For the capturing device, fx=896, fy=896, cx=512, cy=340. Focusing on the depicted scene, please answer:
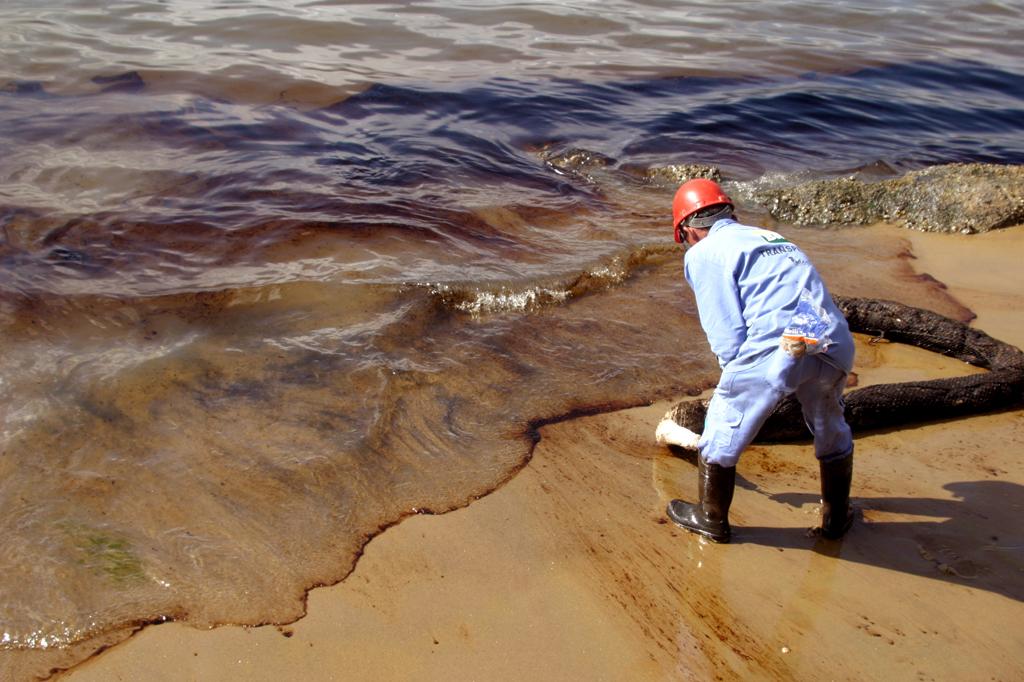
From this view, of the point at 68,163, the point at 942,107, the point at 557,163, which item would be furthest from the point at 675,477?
the point at 942,107

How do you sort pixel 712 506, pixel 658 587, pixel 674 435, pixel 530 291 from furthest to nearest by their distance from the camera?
pixel 530 291
pixel 674 435
pixel 712 506
pixel 658 587

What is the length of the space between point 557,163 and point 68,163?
4.69m

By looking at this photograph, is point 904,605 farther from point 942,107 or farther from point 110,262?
point 942,107

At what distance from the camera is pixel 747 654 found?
125 inches

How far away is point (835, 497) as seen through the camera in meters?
3.71

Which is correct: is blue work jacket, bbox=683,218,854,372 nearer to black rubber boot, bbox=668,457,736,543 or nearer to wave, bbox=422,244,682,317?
black rubber boot, bbox=668,457,736,543

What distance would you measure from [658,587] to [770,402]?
0.84 meters

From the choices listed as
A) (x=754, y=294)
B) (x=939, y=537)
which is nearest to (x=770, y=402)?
(x=754, y=294)

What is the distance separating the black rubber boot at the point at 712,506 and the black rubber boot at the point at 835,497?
39 cm

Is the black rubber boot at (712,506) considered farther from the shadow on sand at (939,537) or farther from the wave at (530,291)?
the wave at (530,291)

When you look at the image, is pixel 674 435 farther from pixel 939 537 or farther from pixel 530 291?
pixel 530 291

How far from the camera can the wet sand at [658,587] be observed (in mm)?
3074

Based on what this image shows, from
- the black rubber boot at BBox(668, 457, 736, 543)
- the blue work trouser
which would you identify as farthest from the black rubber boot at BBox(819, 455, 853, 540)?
the black rubber boot at BBox(668, 457, 736, 543)

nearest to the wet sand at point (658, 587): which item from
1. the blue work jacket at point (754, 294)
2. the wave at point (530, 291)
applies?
the blue work jacket at point (754, 294)
